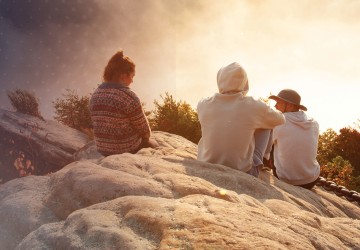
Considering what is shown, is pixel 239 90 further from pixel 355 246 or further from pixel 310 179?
pixel 355 246

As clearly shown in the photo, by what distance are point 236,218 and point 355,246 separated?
3.18ft

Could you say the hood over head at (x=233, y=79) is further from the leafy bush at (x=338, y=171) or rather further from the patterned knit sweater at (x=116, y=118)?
the leafy bush at (x=338, y=171)

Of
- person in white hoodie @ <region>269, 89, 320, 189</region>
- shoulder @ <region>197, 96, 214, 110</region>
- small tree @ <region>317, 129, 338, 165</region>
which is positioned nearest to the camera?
shoulder @ <region>197, 96, 214, 110</region>

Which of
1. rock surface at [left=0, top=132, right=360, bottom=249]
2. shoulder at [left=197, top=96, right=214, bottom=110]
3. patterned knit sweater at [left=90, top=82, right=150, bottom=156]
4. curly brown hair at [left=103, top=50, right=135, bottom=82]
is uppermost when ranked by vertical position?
curly brown hair at [left=103, top=50, right=135, bottom=82]

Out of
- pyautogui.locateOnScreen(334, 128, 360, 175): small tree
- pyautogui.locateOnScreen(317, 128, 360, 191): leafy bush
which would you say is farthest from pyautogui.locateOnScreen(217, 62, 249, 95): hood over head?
pyautogui.locateOnScreen(334, 128, 360, 175): small tree

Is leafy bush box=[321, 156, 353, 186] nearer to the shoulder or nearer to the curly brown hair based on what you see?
the shoulder

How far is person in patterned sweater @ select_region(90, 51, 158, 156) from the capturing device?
5750 mm

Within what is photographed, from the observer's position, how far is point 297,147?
620 centimetres

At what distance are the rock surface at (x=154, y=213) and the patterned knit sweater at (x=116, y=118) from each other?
152 centimetres

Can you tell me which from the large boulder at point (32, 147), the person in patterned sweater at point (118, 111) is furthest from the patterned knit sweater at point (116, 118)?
the large boulder at point (32, 147)

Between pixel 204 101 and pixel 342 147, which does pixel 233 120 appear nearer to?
pixel 204 101

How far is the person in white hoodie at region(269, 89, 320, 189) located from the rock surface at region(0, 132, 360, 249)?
166 cm

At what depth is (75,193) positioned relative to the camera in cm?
331

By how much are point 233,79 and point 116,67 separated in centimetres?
169
